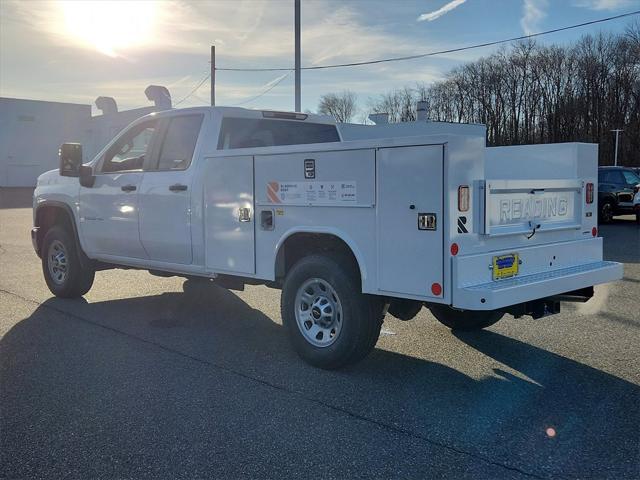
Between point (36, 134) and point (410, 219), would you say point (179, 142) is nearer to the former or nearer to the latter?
point (410, 219)

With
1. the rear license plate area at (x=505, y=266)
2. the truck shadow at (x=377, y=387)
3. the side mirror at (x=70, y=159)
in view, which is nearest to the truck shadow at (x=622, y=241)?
the truck shadow at (x=377, y=387)

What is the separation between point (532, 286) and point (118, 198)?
15.3ft

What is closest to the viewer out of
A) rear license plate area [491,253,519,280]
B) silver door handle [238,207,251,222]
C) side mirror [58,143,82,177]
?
rear license plate area [491,253,519,280]

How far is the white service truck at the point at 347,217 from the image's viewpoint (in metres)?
4.37

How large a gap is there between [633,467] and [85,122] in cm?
5873

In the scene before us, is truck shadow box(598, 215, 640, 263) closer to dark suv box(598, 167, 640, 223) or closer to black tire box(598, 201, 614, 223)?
black tire box(598, 201, 614, 223)

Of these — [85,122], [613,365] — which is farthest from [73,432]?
[85,122]

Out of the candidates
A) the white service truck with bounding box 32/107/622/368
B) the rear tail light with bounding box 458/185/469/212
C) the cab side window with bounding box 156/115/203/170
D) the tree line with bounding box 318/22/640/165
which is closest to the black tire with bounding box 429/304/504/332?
the white service truck with bounding box 32/107/622/368

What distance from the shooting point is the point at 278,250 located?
545 centimetres

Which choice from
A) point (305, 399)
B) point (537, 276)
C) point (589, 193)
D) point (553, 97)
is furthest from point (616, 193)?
point (553, 97)

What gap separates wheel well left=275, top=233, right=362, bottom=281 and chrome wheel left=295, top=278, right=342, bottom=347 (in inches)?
11.2

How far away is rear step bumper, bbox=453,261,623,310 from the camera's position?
4.24 meters

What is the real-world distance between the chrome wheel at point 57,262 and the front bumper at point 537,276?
554cm

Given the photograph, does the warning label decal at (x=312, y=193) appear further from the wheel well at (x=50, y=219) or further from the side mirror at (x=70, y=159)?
the wheel well at (x=50, y=219)
